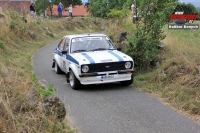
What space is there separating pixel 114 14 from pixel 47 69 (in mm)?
7095

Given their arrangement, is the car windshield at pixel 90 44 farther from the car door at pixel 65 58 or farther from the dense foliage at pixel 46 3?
the dense foliage at pixel 46 3

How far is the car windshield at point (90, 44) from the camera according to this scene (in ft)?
37.7

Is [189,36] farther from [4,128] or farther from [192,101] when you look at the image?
[4,128]

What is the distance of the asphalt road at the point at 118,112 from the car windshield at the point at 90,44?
133 cm

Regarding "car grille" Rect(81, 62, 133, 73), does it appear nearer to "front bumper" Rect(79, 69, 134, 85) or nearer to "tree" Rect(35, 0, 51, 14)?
"front bumper" Rect(79, 69, 134, 85)

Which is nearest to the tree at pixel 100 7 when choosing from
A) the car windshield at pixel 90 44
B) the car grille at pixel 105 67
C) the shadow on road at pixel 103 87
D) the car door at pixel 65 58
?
the car door at pixel 65 58

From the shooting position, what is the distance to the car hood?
33.7 feet

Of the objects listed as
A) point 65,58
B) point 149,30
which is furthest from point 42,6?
point 65,58

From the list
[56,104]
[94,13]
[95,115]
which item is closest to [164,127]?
[95,115]

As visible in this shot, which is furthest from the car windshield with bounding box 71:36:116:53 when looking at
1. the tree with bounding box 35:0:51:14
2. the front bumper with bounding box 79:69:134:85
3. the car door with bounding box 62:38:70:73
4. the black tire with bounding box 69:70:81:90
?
the tree with bounding box 35:0:51:14

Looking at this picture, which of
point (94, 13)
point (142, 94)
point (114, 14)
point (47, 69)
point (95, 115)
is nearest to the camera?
point (95, 115)

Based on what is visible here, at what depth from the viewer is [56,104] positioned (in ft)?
20.8

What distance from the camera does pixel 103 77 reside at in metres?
10.2

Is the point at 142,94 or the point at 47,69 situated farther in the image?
the point at 47,69
